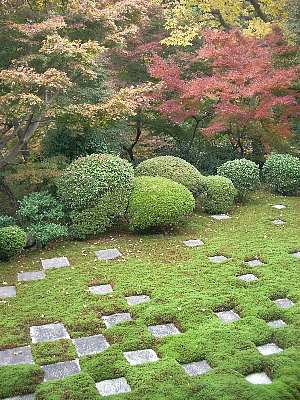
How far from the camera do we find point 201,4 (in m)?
15.5

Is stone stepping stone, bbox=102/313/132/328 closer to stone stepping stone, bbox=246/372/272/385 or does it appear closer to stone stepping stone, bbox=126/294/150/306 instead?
Result: stone stepping stone, bbox=126/294/150/306

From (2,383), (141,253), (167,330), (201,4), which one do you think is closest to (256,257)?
(141,253)

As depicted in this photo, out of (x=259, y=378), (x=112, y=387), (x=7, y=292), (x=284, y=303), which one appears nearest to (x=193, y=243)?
(x=284, y=303)

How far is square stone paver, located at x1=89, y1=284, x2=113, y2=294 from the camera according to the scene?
6934 mm

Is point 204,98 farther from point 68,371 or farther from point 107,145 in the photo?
point 68,371

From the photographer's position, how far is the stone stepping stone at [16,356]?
5281mm

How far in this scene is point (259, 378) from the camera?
194 inches

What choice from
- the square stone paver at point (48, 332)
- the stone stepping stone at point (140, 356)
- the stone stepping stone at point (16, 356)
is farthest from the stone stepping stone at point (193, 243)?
the stone stepping stone at point (16, 356)

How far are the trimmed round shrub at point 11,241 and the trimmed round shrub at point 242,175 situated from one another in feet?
15.6

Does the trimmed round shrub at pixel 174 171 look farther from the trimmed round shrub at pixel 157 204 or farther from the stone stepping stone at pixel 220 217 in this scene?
the trimmed round shrub at pixel 157 204

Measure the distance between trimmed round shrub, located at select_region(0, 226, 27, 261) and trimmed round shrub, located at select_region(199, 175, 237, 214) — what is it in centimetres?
381

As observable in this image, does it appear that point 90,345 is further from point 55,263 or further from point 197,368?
point 55,263

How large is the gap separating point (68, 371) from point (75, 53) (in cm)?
497

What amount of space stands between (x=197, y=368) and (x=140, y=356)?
59 cm
